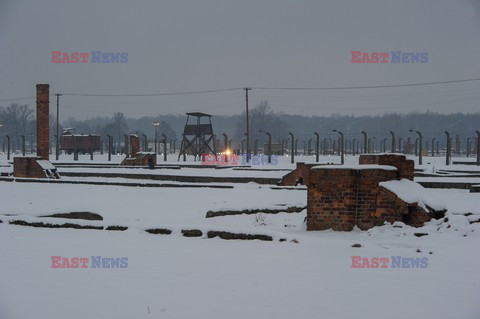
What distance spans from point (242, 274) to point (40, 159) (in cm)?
1549

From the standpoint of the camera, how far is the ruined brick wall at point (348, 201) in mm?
8086

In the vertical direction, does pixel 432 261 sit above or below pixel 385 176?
below

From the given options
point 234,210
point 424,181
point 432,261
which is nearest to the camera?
point 432,261

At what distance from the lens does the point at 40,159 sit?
18.6 meters

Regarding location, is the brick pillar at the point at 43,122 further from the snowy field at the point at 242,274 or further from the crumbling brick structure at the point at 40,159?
the snowy field at the point at 242,274

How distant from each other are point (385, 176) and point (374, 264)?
2594 millimetres

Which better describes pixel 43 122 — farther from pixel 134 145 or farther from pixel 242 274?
pixel 242 274

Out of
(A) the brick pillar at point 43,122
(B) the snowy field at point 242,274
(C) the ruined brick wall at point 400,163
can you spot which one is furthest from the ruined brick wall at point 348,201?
(A) the brick pillar at point 43,122

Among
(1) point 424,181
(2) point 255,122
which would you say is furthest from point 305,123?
(1) point 424,181

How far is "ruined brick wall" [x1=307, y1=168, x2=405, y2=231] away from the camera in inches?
318

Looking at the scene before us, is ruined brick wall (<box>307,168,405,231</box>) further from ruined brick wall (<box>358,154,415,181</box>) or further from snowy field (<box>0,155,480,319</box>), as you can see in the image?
ruined brick wall (<box>358,154,415,181</box>)

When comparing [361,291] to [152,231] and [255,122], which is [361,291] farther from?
[255,122]

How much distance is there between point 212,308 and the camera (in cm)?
429

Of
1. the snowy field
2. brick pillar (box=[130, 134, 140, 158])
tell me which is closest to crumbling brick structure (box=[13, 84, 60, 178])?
brick pillar (box=[130, 134, 140, 158])
